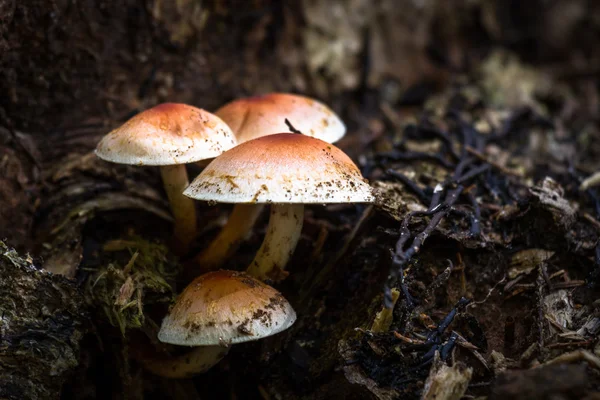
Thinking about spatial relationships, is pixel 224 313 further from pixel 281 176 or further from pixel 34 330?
pixel 34 330

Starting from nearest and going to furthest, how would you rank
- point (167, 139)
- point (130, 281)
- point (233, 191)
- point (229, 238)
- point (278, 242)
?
point (233, 191), point (167, 139), point (130, 281), point (278, 242), point (229, 238)

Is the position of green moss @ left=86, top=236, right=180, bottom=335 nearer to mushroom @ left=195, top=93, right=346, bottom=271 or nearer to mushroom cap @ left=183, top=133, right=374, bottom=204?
mushroom @ left=195, top=93, right=346, bottom=271

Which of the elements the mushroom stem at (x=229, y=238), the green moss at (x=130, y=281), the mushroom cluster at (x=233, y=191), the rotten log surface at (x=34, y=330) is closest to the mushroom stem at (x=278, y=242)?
the mushroom cluster at (x=233, y=191)

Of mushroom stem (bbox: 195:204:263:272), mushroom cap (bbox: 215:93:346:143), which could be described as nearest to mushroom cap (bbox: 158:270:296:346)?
mushroom stem (bbox: 195:204:263:272)

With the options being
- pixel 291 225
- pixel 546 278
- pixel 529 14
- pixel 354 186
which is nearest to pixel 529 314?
pixel 546 278

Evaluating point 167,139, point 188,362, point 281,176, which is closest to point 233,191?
point 281,176

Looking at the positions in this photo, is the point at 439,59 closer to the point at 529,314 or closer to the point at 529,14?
the point at 529,14
